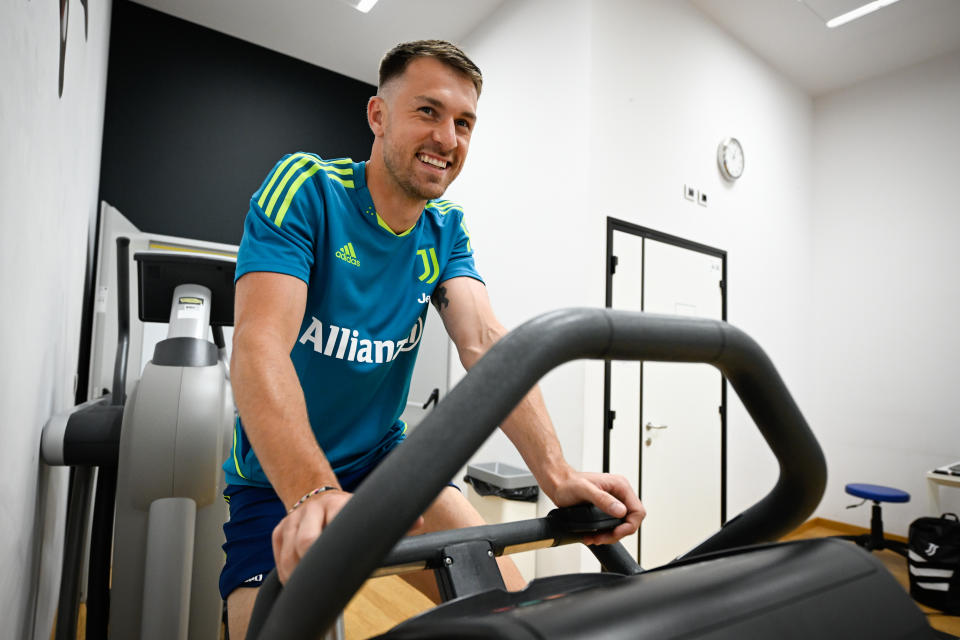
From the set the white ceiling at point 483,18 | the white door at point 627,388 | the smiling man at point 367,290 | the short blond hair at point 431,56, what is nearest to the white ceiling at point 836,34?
the white ceiling at point 483,18

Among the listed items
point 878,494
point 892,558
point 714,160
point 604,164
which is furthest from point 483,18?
point 892,558

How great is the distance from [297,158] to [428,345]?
9.91 feet

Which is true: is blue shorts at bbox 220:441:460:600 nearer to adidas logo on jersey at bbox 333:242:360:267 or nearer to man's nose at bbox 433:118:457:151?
adidas logo on jersey at bbox 333:242:360:267

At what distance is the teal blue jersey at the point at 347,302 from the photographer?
3.43ft

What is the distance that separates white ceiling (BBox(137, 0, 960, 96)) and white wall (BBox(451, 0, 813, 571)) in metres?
0.19

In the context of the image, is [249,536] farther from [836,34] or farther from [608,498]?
[836,34]

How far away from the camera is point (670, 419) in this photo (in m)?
3.38

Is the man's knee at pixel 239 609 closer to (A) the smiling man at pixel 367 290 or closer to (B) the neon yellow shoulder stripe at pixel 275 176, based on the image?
(A) the smiling man at pixel 367 290

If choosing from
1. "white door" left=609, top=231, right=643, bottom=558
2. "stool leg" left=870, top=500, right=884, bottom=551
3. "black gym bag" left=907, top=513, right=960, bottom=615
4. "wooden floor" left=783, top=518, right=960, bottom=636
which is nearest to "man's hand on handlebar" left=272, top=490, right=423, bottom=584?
"white door" left=609, top=231, right=643, bottom=558

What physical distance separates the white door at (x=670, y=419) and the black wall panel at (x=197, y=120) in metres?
2.78

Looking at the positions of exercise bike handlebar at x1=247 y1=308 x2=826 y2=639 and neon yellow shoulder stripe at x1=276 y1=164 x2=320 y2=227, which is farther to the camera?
neon yellow shoulder stripe at x1=276 y1=164 x2=320 y2=227

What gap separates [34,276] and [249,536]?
83 cm

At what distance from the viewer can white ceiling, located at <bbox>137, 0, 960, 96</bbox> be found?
3.63 meters

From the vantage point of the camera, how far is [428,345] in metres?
4.06
